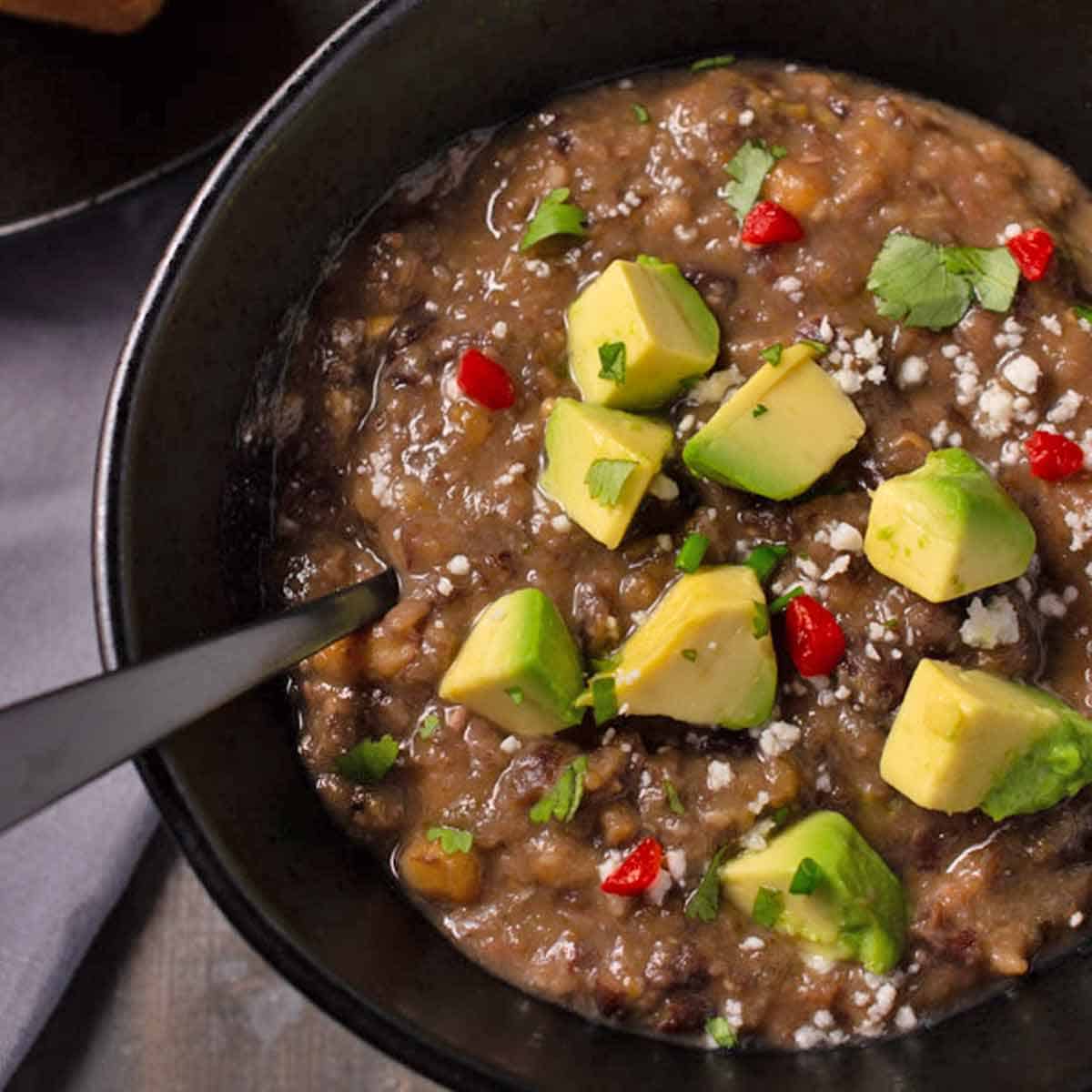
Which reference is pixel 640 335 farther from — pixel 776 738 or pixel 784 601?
pixel 776 738

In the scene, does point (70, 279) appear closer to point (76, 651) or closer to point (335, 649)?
point (76, 651)

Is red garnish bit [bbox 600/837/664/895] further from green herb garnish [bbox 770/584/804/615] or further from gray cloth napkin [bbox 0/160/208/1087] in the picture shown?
gray cloth napkin [bbox 0/160/208/1087]

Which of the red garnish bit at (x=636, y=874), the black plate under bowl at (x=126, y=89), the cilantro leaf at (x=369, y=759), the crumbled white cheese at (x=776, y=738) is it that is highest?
the black plate under bowl at (x=126, y=89)

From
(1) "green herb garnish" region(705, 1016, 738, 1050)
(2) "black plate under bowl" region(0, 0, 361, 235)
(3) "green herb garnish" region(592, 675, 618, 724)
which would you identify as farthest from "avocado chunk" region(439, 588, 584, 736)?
(2) "black plate under bowl" region(0, 0, 361, 235)

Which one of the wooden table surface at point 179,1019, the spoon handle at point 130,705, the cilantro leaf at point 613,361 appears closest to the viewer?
the spoon handle at point 130,705

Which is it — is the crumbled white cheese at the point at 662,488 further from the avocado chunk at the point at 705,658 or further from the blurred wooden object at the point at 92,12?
the blurred wooden object at the point at 92,12

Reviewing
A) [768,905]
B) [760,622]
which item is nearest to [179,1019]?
[768,905]

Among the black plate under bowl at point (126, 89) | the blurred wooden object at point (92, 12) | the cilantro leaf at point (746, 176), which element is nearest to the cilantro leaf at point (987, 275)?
the cilantro leaf at point (746, 176)

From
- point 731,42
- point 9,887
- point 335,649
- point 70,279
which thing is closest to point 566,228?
point 731,42
